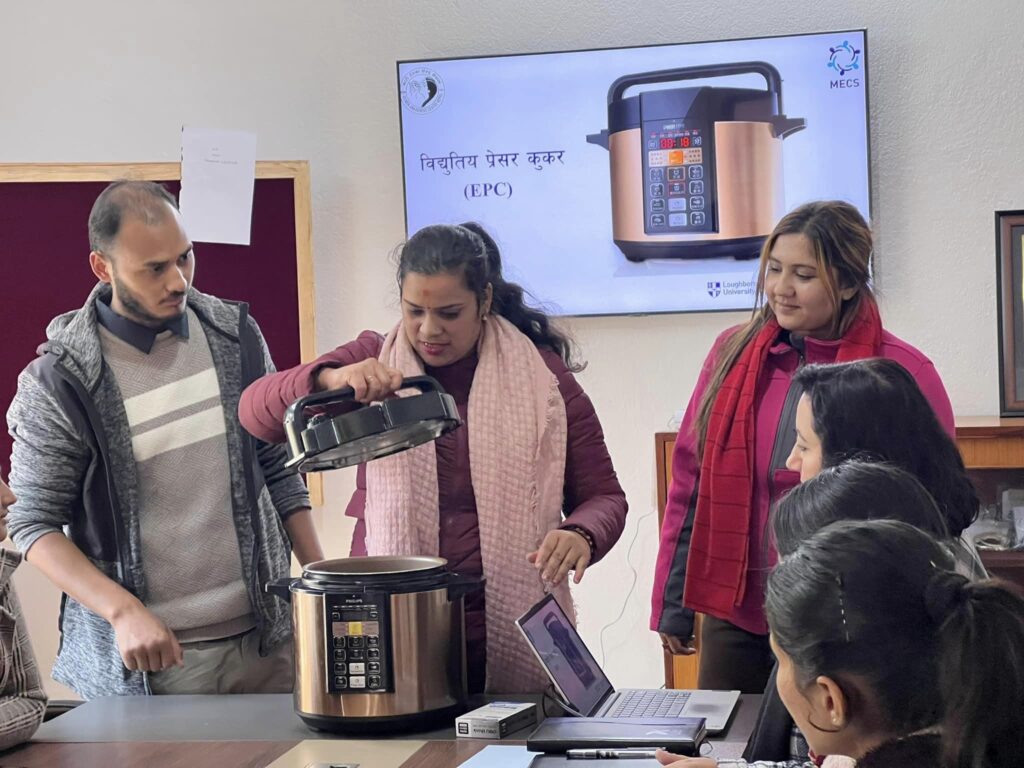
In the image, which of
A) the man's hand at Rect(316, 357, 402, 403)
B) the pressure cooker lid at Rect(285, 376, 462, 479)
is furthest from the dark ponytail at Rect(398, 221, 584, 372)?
the pressure cooker lid at Rect(285, 376, 462, 479)

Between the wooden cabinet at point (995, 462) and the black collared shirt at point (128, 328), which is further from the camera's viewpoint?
the wooden cabinet at point (995, 462)

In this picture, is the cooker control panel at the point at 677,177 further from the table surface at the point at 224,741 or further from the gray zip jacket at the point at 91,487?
the table surface at the point at 224,741

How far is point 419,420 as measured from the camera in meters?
1.53

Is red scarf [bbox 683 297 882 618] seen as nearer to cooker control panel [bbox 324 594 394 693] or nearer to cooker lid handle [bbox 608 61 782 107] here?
cooker control panel [bbox 324 594 394 693]

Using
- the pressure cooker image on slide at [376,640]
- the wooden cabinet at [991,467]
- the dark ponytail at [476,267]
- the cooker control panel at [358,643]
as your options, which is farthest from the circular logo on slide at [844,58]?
the cooker control panel at [358,643]

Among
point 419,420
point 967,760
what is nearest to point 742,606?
point 419,420

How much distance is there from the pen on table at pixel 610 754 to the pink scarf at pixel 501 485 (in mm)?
382

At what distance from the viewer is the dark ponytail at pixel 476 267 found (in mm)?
1965

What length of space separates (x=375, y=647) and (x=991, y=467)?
1.79 m

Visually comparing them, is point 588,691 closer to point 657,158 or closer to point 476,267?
point 476,267

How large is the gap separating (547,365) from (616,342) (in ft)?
3.96

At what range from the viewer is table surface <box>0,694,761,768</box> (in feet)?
5.19

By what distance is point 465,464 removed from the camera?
2.00m

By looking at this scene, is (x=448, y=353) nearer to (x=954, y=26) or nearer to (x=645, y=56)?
(x=645, y=56)
